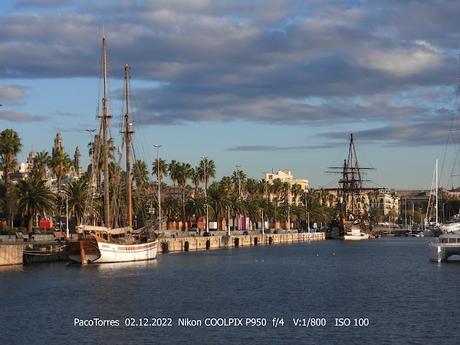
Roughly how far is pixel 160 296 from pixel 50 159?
85090 millimetres

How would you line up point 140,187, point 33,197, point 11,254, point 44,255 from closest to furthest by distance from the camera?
point 11,254 < point 44,255 < point 33,197 < point 140,187

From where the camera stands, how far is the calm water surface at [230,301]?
4881 cm

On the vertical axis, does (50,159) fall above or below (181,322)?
above

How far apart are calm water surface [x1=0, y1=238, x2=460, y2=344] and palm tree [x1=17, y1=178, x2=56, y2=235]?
1891cm

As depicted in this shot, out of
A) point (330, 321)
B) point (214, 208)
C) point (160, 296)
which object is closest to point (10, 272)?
point (160, 296)

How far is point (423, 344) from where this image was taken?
4650cm

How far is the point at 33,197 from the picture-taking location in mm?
116875

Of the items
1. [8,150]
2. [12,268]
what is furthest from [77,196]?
[12,268]

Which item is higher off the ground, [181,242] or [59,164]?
[59,164]

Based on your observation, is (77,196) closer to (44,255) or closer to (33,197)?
(33,197)

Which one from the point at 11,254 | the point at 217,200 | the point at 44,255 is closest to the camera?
the point at 11,254

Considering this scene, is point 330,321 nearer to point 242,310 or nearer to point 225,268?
point 242,310

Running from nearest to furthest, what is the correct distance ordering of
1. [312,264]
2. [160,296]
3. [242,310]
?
1. [242,310]
2. [160,296]
3. [312,264]

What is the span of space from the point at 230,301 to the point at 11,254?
38.1 metres
